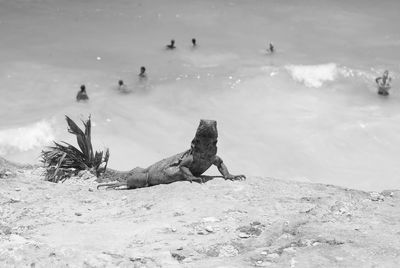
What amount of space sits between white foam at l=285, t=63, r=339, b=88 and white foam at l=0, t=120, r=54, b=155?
7.76 meters

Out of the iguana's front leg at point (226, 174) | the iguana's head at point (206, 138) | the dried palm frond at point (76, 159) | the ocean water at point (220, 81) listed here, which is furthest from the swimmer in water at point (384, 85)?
the iguana's head at point (206, 138)

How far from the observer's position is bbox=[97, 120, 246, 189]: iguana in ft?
24.3

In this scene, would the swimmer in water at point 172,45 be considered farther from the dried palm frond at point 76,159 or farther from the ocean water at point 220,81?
the dried palm frond at point 76,159

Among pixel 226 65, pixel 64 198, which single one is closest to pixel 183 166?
pixel 64 198

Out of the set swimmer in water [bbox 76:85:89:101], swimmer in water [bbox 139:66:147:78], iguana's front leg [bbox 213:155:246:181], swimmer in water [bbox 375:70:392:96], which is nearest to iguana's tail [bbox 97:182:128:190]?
iguana's front leg [bbox 213:155:246:181]

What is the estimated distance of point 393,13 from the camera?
84.5ft

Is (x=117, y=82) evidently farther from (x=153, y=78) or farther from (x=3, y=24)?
(x=3, y=24)

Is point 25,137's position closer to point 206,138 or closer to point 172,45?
point 172,45

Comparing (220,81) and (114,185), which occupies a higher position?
(220,81)

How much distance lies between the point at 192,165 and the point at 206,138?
38 centimetres

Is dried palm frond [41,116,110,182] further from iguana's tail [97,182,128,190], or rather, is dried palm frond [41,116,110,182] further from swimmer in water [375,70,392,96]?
swimmer in water [375,70,392,96]

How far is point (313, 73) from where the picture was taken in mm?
18906

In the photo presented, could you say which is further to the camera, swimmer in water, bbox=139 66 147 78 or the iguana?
swimmer in water, bbox=139 66 147 78

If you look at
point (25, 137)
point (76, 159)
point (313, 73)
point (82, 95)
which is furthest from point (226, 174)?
point (313, 73)
